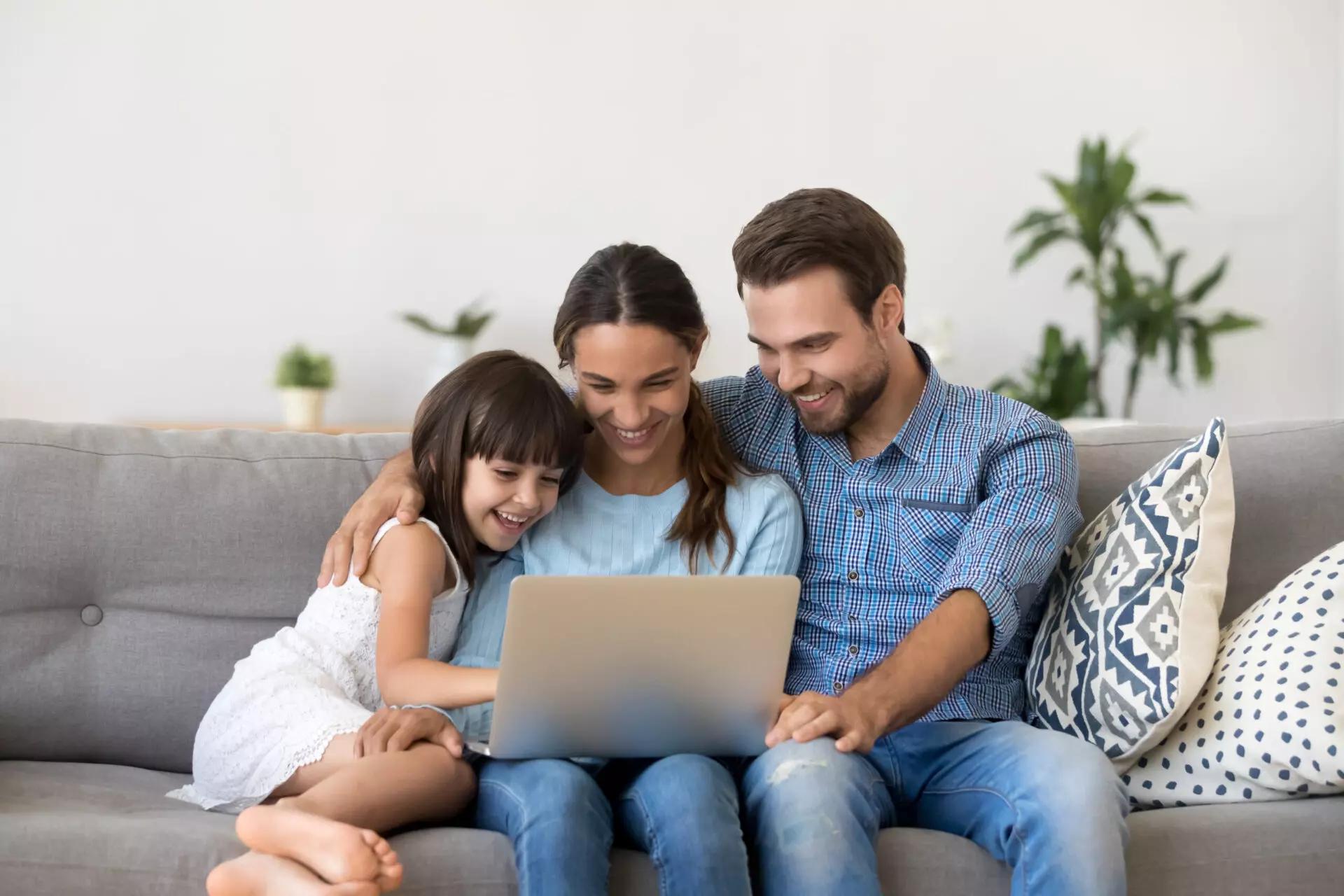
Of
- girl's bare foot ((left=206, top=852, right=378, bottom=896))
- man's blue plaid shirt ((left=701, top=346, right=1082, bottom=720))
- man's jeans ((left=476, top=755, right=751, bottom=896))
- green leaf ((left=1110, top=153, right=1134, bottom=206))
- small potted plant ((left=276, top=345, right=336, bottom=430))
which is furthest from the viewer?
green leaf ((left=1110, top=153, right=1134, bottom=206))

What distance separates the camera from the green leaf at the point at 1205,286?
150 inches

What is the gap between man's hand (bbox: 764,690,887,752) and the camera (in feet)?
4.36

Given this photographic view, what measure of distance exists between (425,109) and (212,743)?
260 cm

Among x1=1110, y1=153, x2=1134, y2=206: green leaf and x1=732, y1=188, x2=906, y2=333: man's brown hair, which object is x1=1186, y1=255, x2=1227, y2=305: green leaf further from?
x1=732, y1=188, x2=906, y2=333: man's brown hair

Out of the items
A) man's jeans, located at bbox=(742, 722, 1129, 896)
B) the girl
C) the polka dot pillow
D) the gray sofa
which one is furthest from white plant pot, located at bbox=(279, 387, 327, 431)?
the polka dot pillow

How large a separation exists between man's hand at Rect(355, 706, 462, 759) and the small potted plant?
2.20 meters

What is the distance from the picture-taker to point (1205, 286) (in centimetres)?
384

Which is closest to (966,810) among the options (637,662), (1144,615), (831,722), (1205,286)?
(831,722)

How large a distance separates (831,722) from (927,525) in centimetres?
38

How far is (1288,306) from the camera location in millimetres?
4074

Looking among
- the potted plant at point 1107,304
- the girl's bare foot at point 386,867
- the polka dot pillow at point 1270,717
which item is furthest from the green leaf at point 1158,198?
the girl's bare foot at point 386,867

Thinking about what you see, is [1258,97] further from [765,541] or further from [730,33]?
[765,541]

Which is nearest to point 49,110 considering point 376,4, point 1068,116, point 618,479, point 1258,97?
point 376,4

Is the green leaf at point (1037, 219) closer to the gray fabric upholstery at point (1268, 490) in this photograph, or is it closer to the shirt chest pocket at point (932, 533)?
the gray fabric upholstery at point (1268, 490)
